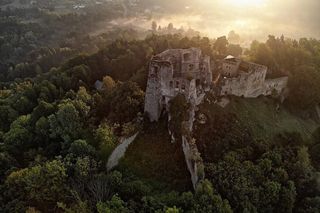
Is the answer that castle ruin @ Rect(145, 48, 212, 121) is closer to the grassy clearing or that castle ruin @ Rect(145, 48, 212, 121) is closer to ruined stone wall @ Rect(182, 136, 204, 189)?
the grassy clearing

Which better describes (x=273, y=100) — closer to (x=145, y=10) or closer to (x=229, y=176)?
(x=229, y=176)

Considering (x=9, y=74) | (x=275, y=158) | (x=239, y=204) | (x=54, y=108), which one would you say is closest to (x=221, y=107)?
(x=275, y=158)

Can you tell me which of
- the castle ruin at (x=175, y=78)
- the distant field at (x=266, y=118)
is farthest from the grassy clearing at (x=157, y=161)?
the distant field at (x=266, y=118)

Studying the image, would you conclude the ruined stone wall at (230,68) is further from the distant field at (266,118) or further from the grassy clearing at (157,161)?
the grassy clearing at (157,161)

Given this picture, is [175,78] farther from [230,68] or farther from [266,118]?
[266,118]

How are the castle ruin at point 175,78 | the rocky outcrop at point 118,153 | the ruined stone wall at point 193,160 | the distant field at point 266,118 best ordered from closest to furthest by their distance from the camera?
the ruined stone wall at point 193,160, the rocky outcrop at point 118,153, the castle ruin at point 175,78, the distant field at point 266,118

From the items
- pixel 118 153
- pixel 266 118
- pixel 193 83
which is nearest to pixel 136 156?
pixel 118 153
